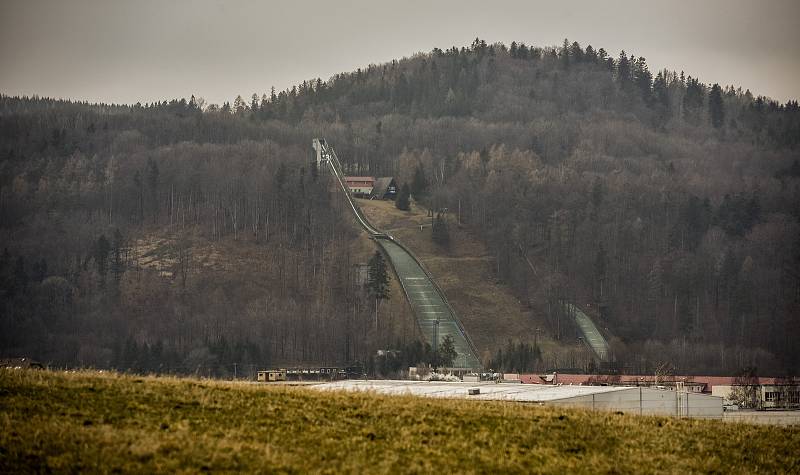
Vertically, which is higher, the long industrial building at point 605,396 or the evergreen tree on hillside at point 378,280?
the evergreen tree on hillside at point 378,280

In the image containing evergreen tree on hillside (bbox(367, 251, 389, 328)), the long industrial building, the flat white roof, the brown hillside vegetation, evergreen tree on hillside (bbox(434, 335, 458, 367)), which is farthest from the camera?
evergreen tree on hillside (bbox(367, 251, 389, 328))

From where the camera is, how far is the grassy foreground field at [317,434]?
3381 centimetres

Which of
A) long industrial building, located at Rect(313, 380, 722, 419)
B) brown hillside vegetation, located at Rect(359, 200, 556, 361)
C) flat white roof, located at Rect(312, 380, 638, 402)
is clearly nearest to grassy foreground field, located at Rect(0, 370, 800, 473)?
flat white roof, located at Rect(312, 380, 638, 402)

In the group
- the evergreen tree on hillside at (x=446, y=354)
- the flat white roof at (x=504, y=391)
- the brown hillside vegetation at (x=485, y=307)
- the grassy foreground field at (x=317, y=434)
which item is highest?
the brown hillside vegetation at (x=485, y=307)

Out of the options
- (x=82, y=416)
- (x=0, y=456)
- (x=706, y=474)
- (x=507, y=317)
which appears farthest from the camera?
(x=507, y=317)

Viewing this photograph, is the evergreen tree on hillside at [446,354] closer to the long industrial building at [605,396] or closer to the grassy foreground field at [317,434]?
the long industrial building at [605,396]

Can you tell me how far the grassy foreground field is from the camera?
1331 inches

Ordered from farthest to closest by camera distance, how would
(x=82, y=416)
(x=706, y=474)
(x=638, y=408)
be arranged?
(x=638, y=408) < (x=706, y=474) < (x=82, y=416)

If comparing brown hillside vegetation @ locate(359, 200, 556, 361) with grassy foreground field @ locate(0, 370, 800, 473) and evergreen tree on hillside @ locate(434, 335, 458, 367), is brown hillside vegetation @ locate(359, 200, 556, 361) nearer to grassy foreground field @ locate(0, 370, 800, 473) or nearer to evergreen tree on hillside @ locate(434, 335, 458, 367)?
evergreen tree on hillside @ locate(434, 335, 458, 367)

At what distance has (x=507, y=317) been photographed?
7052 inches

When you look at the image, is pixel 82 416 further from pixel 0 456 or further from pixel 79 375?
pixel 79 375

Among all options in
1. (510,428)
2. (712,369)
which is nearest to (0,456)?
(510,428)

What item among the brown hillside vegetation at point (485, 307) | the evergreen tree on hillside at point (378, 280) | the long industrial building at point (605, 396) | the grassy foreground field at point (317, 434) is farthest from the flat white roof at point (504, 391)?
the evergreen tree on hillside at point (378, 280)

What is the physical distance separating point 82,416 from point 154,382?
26.1 feet
